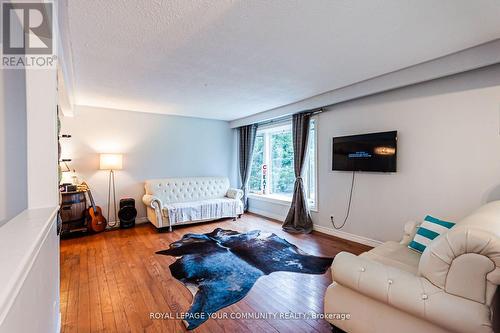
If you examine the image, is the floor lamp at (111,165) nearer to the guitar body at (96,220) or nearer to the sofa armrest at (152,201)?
the guitar body at (96,220)

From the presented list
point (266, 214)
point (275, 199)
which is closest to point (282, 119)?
point (275, 199)

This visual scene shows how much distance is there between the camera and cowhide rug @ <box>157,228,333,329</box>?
2.26m

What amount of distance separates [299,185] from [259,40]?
292cm

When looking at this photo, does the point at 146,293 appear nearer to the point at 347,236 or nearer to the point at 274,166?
the point at 347,236

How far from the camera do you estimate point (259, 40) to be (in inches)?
85.7

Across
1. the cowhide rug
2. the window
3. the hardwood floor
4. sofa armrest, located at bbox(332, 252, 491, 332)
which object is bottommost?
the hardwood floor

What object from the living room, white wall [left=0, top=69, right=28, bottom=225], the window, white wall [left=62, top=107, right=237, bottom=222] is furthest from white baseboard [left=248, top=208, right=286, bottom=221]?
white wall [left=0, top=69, right=28, bottom=225]

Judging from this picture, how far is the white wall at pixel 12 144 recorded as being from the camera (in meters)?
1.45

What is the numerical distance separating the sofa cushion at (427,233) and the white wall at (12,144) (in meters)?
3.17

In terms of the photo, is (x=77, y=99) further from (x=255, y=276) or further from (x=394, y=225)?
(x=394, y=225)

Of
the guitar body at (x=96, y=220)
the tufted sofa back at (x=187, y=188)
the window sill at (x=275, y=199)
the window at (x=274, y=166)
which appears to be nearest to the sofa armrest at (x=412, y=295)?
the window sill at (x=275, y=199)

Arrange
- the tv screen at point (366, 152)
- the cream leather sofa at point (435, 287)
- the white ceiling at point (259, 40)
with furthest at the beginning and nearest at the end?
the tv screen at point (366, 152)
the white ceiling at point (259, 40)
the cream leather sofa at point (435, 287)

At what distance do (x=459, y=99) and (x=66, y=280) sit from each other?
4.82 metres

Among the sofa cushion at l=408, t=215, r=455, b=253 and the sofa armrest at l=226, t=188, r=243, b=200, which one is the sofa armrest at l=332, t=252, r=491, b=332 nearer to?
the sofa cushion at l=408, t=215, r=455, b=253
